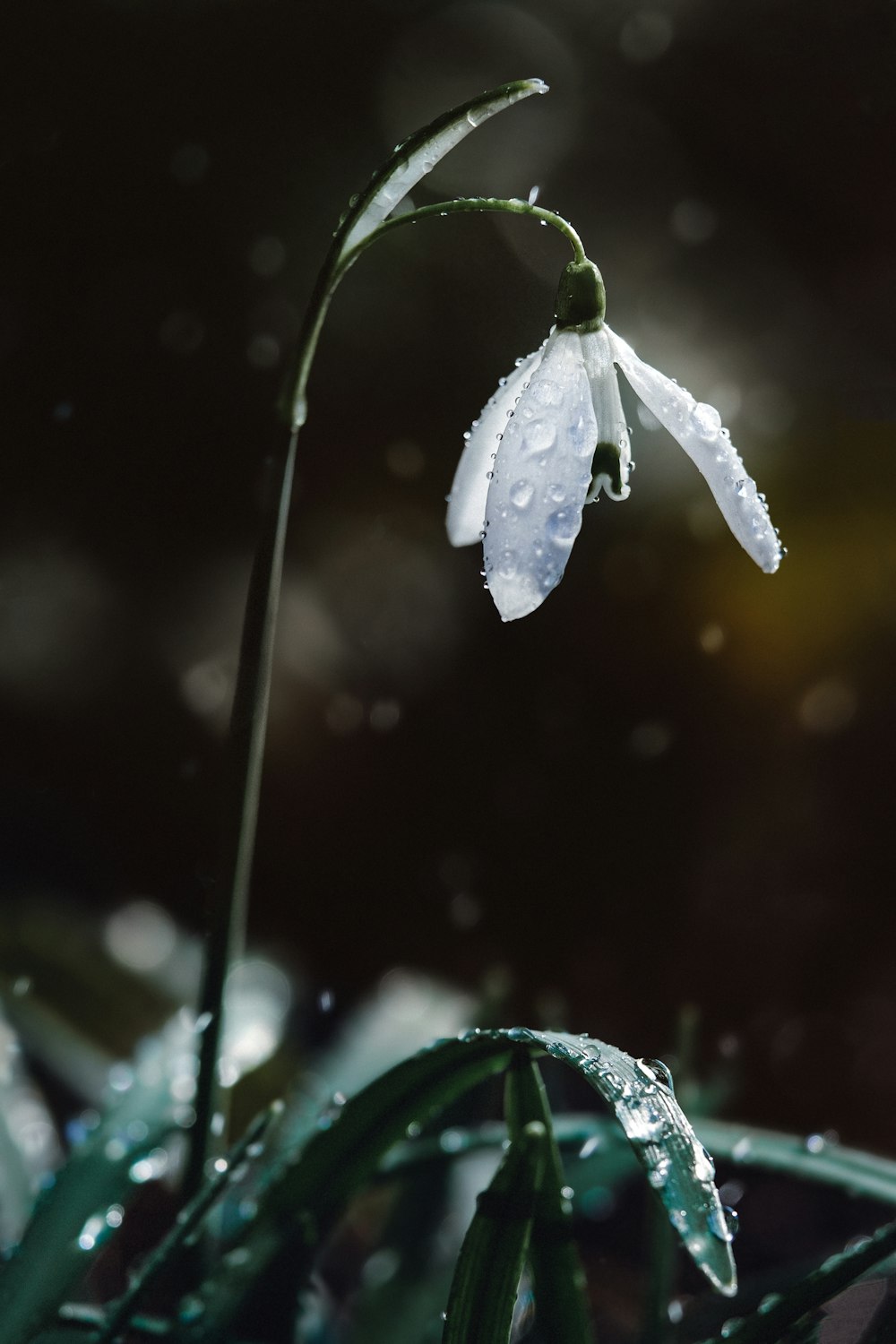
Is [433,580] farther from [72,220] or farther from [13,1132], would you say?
[13,1132]

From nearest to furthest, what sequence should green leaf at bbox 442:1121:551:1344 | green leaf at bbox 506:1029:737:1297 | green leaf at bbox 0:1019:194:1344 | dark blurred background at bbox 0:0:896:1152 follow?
1. green leaf at bbox 506:1029:737:1297
2. green leaf at bbox 442:1121:551:1344
3. green leaf at bbox 0:1019:194:1344
4. dark blurred background at bbox 0:0:896:1152

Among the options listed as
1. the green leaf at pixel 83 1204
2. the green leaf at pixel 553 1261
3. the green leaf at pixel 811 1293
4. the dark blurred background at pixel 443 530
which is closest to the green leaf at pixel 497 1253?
the green leaf at pixel 553 1261

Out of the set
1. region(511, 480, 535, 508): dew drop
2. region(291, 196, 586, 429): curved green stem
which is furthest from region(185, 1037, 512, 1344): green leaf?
region(291, 196, 586, 429): curved green stem

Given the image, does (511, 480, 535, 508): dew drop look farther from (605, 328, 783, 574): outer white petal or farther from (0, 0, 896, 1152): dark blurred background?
(0, 0, 896, 1152): dark blurred background

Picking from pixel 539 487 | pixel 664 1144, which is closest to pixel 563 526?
pixel 539 487

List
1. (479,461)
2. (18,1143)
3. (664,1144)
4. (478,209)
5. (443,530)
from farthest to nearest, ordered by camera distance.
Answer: (443,530), (18,1143), (479,461), (478,209), (664,1144)

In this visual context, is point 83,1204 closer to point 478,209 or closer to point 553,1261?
point 553,1261

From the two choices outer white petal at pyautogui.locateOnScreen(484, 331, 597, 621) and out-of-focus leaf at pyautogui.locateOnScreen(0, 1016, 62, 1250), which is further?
out-of-focus leaf at pyautogui.locateOnScreen(0, 1016, 62, 1250)
